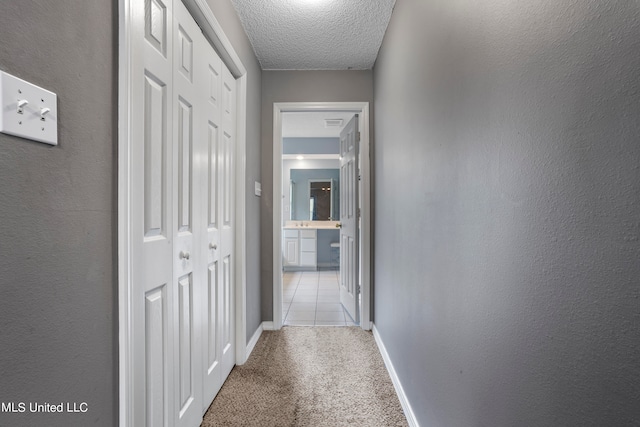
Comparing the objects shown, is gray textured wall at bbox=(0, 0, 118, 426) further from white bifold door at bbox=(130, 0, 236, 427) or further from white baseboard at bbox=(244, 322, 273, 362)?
white baseboard at bbox=(244, 322, 273, 362)

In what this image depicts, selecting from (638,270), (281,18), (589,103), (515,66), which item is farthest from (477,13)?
(281,18)

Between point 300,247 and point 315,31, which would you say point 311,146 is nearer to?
point 300,247

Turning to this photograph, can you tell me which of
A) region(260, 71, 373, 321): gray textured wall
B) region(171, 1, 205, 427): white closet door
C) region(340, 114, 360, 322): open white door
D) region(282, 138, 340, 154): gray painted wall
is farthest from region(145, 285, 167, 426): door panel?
region(282, 138, 340, 154): gray painted wall

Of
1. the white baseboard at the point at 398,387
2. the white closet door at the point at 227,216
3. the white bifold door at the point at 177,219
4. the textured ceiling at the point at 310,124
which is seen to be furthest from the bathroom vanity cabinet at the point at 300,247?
the white bifold door at the point at 177,219

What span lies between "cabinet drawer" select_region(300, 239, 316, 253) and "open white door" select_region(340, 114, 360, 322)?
2182 mm

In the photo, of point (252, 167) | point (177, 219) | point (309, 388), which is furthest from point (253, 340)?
point (177, 219)

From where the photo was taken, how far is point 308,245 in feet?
19.7

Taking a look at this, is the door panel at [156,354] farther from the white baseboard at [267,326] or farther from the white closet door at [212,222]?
the white baseboard at [267,326]

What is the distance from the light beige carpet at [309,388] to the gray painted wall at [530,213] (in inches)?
18.3

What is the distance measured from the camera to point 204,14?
5.26ft

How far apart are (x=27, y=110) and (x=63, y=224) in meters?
0.25

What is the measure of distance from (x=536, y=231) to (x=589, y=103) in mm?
257

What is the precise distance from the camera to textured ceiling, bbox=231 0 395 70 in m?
2.14

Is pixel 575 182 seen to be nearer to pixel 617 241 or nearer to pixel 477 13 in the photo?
pixel 617 241
